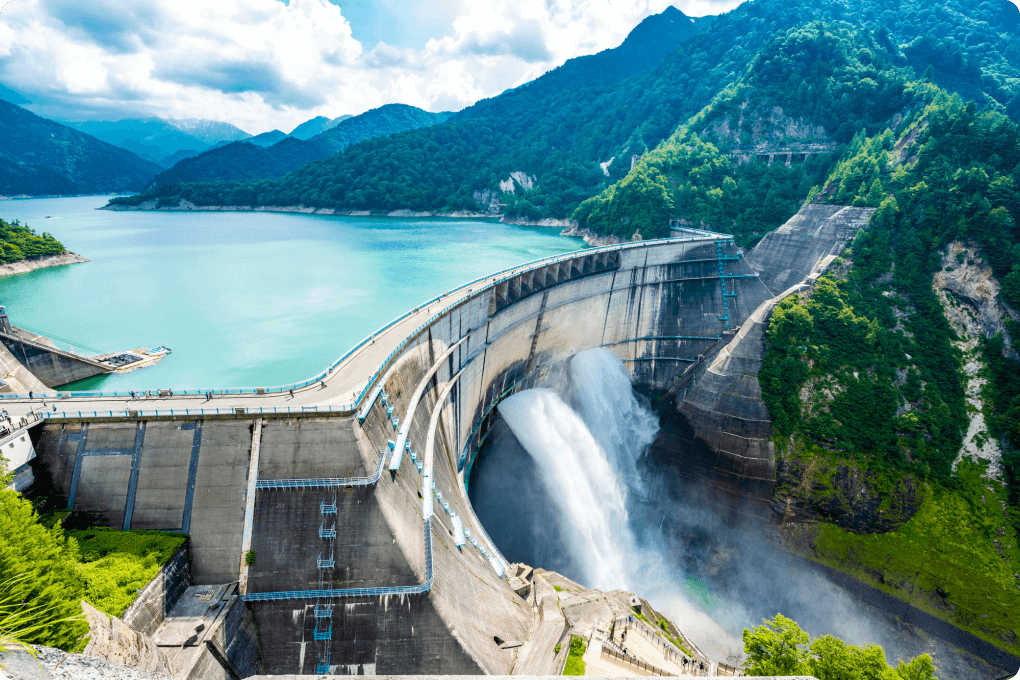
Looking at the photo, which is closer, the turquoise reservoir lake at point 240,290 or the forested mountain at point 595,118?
the turquoise reservoir lake at point 240,290

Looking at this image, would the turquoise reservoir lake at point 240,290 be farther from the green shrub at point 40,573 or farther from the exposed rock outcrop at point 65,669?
the exposed rock outcrop at point 65,669

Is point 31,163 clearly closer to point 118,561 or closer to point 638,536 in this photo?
point 118,561

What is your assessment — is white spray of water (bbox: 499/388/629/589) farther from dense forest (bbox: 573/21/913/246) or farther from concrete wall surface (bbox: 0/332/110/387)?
dense forest (bbox: 573/21/913/246)

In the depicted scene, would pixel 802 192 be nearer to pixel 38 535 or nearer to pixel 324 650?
pixel 324 650

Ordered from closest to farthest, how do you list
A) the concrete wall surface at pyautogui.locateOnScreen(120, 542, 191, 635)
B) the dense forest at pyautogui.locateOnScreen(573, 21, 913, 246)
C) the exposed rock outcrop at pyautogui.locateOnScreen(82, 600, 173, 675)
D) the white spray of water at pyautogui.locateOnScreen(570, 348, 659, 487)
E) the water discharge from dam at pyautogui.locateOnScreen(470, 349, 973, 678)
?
the exposed rock outcrop at pyautogui.locateOnScreen(82, 600, 173, 675), the concrete wall surface at pyautogui.locateOnScreen(120, 542, 191, 635), the water discharge from dam at pyautogui.locateOnScreen(470, 349, 973, 678), the white spray of water at pyautogui.locateOnScreen(570, 348, 659, 487), the dense forest at pyautogui.locateOnScreen(573, 21, 913, 246)

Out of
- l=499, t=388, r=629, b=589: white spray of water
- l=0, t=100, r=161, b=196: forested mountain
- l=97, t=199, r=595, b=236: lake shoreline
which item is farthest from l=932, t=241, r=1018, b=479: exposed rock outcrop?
l=0, t=100, r=161, b=196: forested mountain


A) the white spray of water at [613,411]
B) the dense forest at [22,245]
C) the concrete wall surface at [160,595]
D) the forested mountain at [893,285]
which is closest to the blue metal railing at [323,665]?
the concrete wall surface at [160,595]

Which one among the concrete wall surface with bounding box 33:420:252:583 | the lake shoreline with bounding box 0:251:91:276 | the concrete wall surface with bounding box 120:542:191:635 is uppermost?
the lake shoreline with bounding box 0:251:91:276
